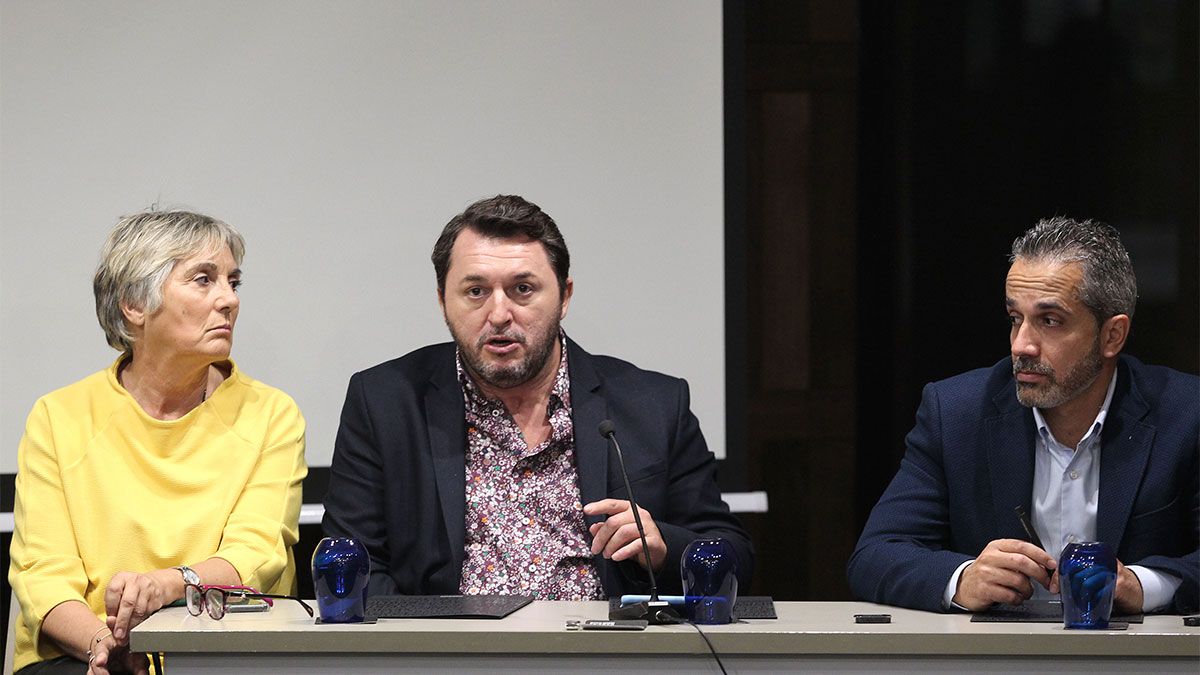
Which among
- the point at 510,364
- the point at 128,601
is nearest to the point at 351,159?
the point at 510,364

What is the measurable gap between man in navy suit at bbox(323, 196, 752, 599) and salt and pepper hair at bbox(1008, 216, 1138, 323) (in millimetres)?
814

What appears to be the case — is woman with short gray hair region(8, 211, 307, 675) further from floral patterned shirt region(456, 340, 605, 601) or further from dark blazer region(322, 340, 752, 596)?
floral patterned shirt region(456, 340, 605, 601)

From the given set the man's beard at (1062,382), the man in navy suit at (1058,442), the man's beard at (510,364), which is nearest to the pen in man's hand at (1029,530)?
the man in navy suit at (1058,442)

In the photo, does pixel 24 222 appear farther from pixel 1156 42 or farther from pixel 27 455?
pixel 1156 42

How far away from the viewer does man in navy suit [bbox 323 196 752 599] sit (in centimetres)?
282

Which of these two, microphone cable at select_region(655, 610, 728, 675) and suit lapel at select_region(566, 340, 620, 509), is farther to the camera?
suit lapel at select_region(566, 340, 620, 509)

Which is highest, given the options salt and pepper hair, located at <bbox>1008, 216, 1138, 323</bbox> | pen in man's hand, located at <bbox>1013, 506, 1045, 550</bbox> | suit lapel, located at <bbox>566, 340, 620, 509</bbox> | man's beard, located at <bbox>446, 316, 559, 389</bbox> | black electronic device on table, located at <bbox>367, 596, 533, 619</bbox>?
salt and pepper hair, located at <bbox>1008, 216, 1138, 323</bbox>

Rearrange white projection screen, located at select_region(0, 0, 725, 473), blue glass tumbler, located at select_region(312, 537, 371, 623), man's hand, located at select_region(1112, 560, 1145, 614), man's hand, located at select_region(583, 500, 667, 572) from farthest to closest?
white projection screen, located at select_region(0, 0, 725, 473) < man's hand, located at select_region(583, 500, 667, 572) < man's hand, located at select_region(1112, 560, 1145, 614) < blue glass tumbler, located at select_region(312, 537, 371, 623)

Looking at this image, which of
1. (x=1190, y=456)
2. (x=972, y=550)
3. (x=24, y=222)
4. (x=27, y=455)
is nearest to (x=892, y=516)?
(x=972, y=550)

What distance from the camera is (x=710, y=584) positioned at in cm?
216

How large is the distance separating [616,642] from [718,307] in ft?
5.67

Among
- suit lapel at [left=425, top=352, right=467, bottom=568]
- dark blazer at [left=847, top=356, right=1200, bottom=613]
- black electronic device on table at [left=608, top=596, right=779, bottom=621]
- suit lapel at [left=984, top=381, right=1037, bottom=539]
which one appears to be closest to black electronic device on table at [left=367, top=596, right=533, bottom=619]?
black electronic device on table at [left=608, top=596, right=779, bottom=621]

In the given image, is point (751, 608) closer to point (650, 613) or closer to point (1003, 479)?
point (650, 613)

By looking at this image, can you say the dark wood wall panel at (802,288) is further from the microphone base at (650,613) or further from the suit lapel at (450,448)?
the microphone base at (650,613)
